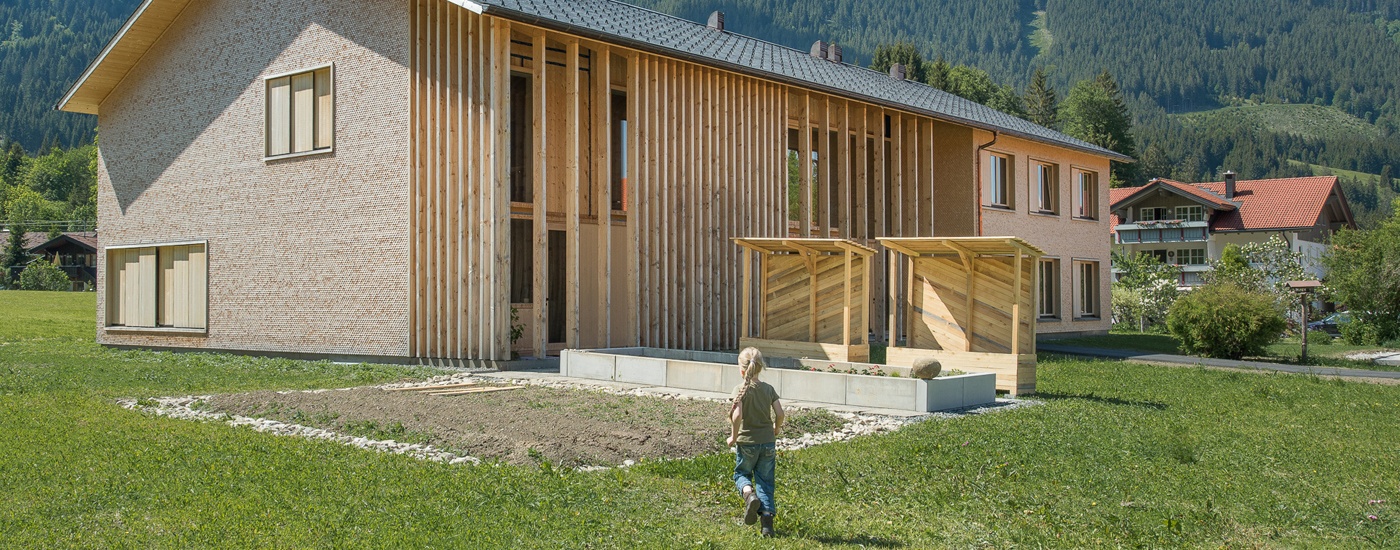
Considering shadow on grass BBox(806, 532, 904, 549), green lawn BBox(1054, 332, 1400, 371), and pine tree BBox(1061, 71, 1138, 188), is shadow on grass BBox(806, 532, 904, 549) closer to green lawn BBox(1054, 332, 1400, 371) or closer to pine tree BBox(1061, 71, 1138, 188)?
green lawn BBox(1054, 332, 1400, 371)

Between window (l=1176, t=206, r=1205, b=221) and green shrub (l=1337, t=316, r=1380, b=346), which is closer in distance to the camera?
green shrub (l=1337, t=316, r=1380, b=346)

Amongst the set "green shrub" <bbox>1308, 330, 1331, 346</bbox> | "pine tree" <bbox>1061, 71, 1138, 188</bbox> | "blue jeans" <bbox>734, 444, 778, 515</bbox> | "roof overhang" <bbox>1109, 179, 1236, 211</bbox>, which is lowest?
"green shrub" <bbox>1308, 330, 1331, 346</bbox>

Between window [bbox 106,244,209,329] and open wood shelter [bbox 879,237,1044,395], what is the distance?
1273 centimetres

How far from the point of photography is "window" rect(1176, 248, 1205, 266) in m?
59.1

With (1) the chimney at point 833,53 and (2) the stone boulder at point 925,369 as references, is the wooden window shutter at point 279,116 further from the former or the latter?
(1) the chimney at point 833,53

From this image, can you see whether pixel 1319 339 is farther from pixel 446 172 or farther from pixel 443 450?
pixel 443 450

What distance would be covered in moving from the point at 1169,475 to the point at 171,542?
6.74 meters

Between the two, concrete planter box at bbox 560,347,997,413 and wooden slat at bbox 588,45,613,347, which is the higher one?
wooden slat at bbox 588,45,613,347

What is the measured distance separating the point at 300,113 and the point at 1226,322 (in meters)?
17.9

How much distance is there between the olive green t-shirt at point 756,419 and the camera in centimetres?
661

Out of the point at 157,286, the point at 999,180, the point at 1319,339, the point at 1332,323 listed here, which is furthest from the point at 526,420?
the point at 1332,323

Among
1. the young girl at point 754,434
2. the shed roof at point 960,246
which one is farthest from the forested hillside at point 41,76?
the young girl at point 754,434

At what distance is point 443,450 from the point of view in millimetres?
8758

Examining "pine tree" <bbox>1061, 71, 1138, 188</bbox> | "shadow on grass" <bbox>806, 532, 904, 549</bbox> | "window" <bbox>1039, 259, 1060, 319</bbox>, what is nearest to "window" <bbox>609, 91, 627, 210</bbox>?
"window" <bbox>1039, 259, 1060, 319</bbox>
